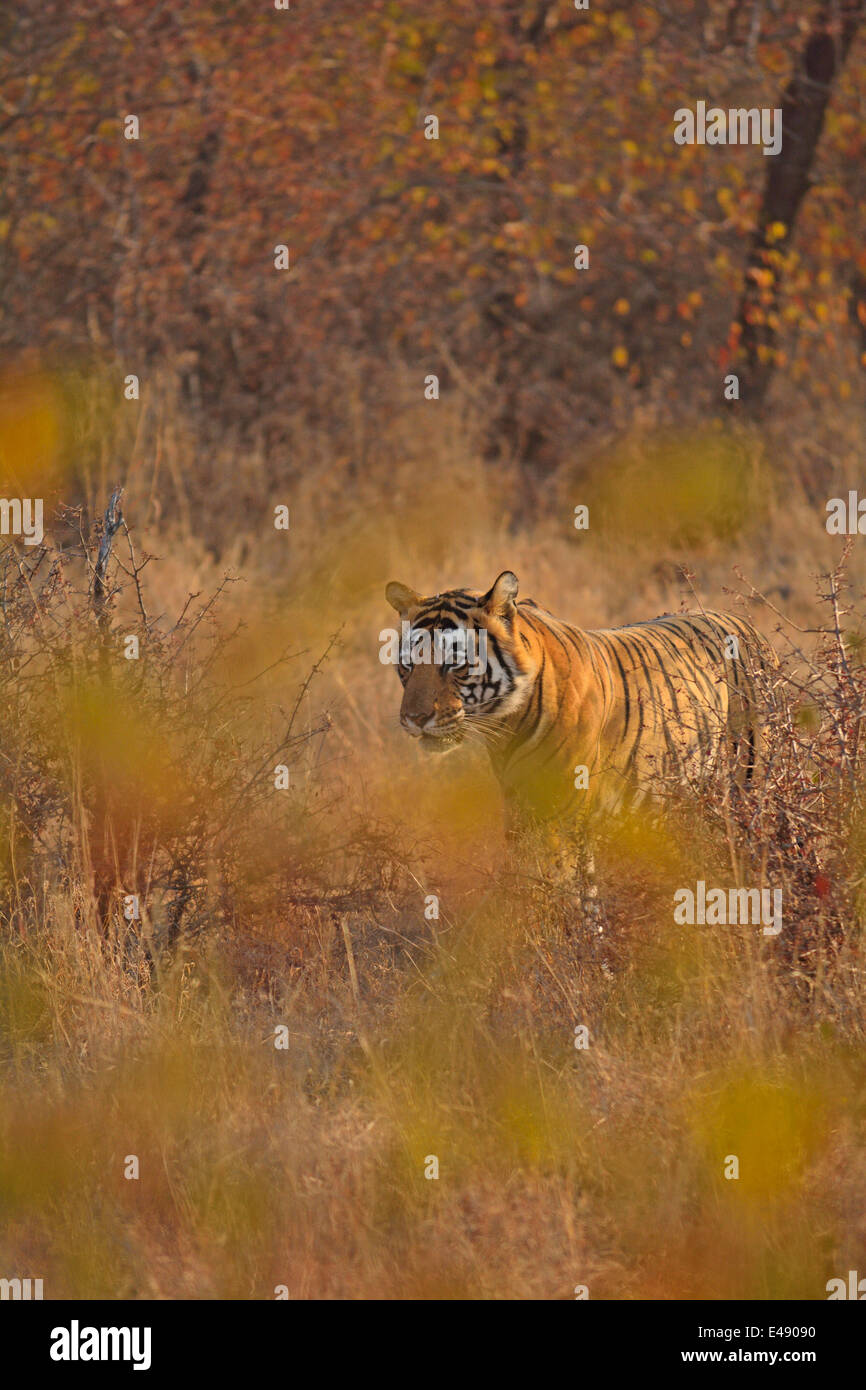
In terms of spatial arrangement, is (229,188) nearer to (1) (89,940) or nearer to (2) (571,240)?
(2) (571,240)

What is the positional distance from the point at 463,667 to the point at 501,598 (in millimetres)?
273

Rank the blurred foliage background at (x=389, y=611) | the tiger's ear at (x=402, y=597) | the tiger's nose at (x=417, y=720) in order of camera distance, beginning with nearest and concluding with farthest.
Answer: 1. the blurred foliage background at (x=389, y=611)
2. the tiger's nose at (x=417, y=720)
3. the tiger's ear at (x=402, y=597)

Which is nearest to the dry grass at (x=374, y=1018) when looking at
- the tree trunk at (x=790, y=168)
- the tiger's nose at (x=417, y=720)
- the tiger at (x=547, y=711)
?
the tiger at (x=547, y=711)

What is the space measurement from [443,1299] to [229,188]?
37.1 ft

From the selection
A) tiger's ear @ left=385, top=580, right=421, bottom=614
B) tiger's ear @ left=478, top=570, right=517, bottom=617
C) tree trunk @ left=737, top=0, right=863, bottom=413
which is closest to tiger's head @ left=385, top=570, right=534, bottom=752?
tiger's ear @ left=478, top=570, right=517, bottom=617

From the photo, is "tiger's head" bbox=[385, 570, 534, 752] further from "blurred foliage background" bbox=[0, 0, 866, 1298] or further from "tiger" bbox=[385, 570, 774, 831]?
"blurred foliage background" bbox=[0, 0, 866, 1298]

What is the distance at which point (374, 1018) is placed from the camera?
17.4ft

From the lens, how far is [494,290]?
46.2 ft

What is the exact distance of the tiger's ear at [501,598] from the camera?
576cm

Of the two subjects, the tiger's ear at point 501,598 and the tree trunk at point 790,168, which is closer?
the tiger's ear at point 501,598

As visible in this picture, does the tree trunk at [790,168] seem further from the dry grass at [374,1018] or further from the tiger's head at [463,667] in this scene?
the tiger's head at [463,667]

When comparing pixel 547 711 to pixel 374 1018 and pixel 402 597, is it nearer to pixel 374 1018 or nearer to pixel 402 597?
pixel 402 597

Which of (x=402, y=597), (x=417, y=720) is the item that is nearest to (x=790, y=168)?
(x=402, y=597)

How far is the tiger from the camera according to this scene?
574cm
